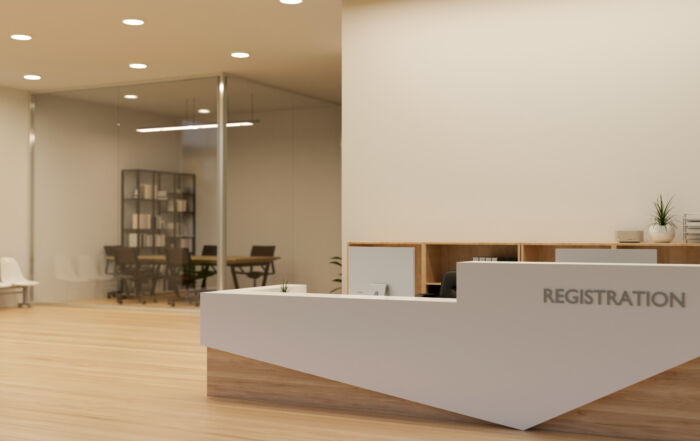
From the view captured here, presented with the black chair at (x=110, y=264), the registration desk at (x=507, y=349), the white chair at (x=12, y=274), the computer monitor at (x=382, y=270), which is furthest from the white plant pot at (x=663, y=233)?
the white chair at (x=12, y=274)

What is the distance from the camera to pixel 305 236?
10.7 metres

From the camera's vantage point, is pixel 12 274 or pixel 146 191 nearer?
pixel 146 191

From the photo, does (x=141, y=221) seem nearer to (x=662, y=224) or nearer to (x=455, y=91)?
(x=455, y=91)

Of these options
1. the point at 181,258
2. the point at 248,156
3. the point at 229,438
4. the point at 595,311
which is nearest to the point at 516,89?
the point at 595,311

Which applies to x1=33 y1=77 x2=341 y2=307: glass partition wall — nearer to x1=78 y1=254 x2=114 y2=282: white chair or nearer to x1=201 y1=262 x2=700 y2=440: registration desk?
x1=78 y1=254 x2=114 y2=282: white chair

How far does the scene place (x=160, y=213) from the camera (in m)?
10.2

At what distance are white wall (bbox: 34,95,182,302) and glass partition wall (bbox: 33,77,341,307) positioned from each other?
17 mm

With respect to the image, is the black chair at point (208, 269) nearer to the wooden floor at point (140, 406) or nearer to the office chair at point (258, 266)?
the office chair at point (258, 266)

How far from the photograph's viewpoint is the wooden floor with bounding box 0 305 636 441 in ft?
13.1

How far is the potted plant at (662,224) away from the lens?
5.86 metres

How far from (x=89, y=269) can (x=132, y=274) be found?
Result: 753 mm

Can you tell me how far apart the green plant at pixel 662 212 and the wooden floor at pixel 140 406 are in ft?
8.35

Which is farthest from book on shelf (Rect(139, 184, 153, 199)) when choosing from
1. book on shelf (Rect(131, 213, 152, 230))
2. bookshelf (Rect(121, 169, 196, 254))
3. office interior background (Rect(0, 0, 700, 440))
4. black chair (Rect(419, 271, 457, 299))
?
black chair (Rect(419, 271, 457, 299))

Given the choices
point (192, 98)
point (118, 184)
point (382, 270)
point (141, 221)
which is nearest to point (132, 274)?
point (141, 221)
